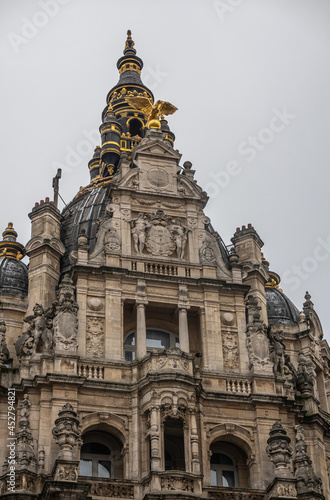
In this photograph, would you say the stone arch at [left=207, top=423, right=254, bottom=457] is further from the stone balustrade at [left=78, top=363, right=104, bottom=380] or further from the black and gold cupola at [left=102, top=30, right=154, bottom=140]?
the black and gold cupola at [left=102, top=30, right=154, bottom=140]

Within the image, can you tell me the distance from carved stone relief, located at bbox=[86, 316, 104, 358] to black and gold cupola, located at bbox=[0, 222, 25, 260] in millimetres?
8997

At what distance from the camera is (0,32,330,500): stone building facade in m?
32.7

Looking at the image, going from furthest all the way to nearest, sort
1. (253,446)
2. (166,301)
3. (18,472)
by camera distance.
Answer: (166,301)
(253,446)
(18,472)

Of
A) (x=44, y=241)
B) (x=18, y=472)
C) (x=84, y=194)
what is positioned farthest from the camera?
(x=84, y=194)

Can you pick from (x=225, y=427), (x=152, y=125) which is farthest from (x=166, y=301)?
(x=152, y=125)

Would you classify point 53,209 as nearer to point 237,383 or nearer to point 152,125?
point 152,125

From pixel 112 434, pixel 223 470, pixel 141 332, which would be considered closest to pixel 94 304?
pixel 141 332

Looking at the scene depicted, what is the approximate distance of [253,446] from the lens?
114 ft

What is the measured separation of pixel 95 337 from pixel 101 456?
4227 millimetres

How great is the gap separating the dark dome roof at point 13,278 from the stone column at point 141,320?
243 inches

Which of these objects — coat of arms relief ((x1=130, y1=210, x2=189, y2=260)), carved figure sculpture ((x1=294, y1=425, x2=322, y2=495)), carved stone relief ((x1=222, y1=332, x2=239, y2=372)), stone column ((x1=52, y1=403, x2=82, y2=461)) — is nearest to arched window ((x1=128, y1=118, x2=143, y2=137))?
coat of arms relief ((x1=130, y1=210, x2=189, y2=260))

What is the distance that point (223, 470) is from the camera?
3562 cm

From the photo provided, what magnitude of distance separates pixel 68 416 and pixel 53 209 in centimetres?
1286

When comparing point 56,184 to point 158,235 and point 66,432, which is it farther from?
point 66,432
